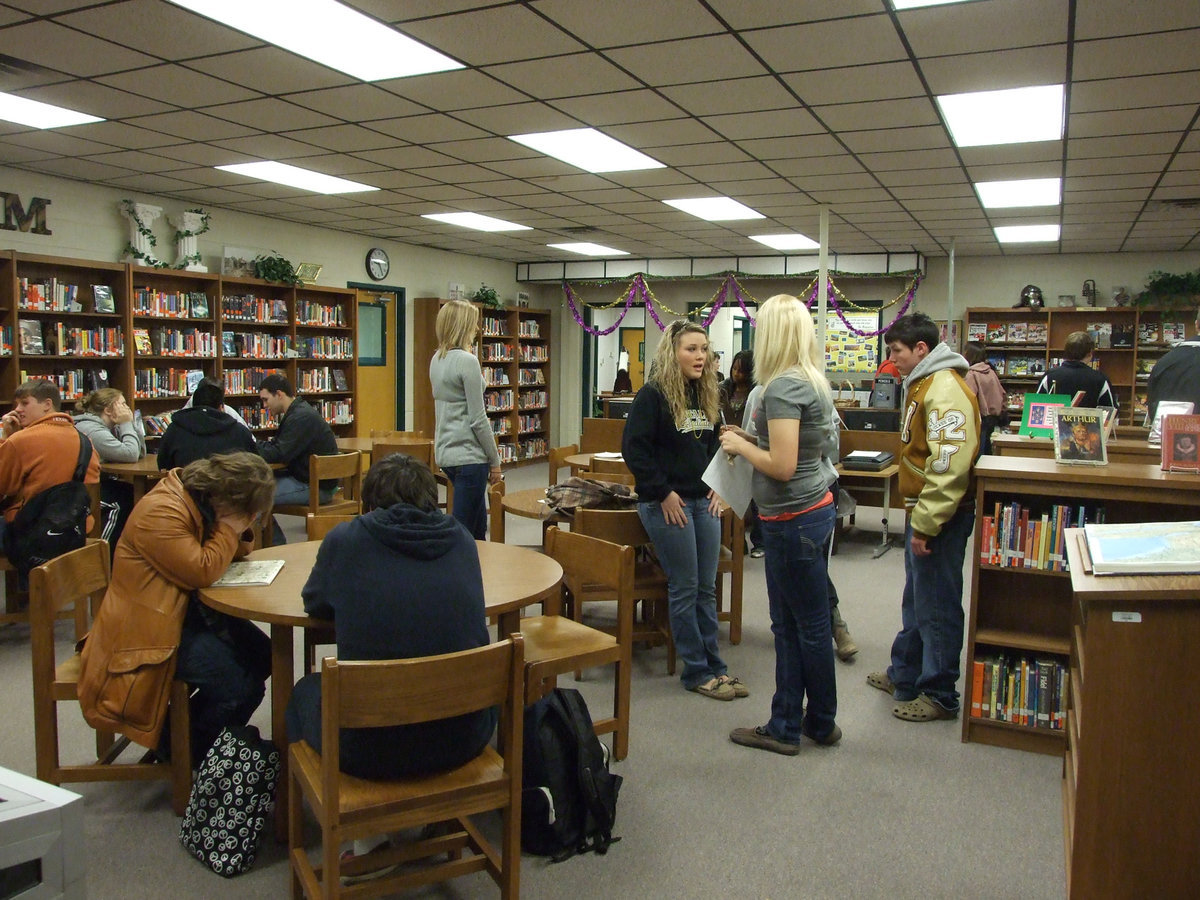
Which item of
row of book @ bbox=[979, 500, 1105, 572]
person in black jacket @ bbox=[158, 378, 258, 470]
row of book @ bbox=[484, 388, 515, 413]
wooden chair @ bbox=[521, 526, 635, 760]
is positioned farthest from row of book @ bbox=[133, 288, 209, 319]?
row of book @ bbox=[979, 500, 1105, 572]

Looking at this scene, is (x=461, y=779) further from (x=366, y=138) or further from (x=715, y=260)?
(x=715, y=260)

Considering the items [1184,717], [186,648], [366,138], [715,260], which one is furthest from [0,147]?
[715,260]

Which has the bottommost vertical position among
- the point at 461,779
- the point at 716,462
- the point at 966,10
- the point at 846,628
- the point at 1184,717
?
the point at 846,628

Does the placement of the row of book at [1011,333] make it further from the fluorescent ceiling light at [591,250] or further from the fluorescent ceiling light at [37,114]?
the fluorescent ceiling light at [37,114]

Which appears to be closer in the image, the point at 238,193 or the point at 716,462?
the point at 716,462

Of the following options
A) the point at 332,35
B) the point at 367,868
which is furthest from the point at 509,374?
the point at 367,868

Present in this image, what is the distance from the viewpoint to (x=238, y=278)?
24.6ft

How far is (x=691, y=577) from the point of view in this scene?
3.55 meters

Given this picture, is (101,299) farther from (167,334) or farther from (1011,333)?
(1011,333)

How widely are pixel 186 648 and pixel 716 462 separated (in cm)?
180

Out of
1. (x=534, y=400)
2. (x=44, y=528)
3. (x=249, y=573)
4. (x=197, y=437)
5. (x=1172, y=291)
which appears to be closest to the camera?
(x=249, y=573)

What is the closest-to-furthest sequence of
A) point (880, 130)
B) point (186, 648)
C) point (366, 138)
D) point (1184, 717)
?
point (1184, 717) < point (186, 648) < point (880, 130) < point (366, 138)

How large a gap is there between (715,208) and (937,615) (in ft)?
16.5

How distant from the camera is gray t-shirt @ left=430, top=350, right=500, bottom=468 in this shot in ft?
14.2
